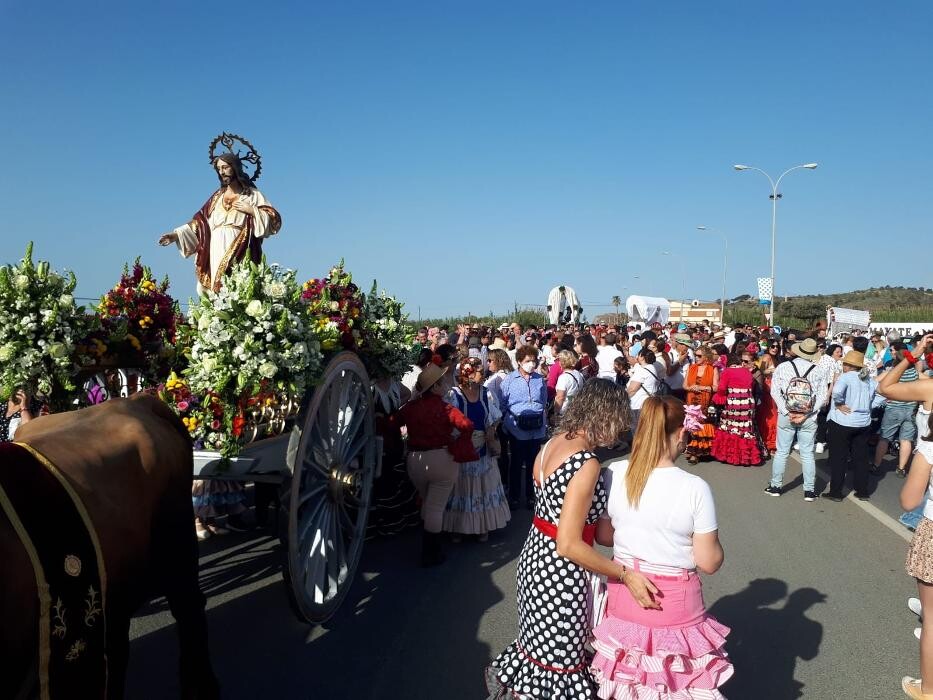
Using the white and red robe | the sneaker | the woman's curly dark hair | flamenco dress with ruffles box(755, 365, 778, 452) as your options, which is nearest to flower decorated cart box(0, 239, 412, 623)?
the white and red robe

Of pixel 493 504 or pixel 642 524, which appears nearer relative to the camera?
pixel 642 524

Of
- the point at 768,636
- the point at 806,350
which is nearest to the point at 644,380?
the point at 806,350

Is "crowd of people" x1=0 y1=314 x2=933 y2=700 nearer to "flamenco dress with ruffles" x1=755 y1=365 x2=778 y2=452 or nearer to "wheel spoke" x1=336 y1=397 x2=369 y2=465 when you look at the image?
"wheel spoke" x1=336 y1=397 x2=369 y2=465

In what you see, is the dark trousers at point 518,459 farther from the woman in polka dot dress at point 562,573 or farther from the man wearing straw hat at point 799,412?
the woman in polka dot dress at point 562,573

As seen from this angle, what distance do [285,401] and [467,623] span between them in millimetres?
1982

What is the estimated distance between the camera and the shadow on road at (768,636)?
3773 mm

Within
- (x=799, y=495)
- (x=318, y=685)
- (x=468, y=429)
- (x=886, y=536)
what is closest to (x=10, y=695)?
(x=318, y=685)

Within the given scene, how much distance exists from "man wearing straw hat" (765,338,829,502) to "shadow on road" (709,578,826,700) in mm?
3047

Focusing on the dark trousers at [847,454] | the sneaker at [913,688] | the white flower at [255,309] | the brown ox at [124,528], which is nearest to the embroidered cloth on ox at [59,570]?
the brown ox at [124,528]

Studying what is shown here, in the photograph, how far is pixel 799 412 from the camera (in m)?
7.95

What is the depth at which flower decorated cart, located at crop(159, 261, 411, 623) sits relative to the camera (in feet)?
12.2

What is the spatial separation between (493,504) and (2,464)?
15.1 ft

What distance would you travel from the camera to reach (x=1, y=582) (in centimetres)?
218

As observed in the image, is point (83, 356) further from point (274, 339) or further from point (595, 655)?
point (595, 655)
